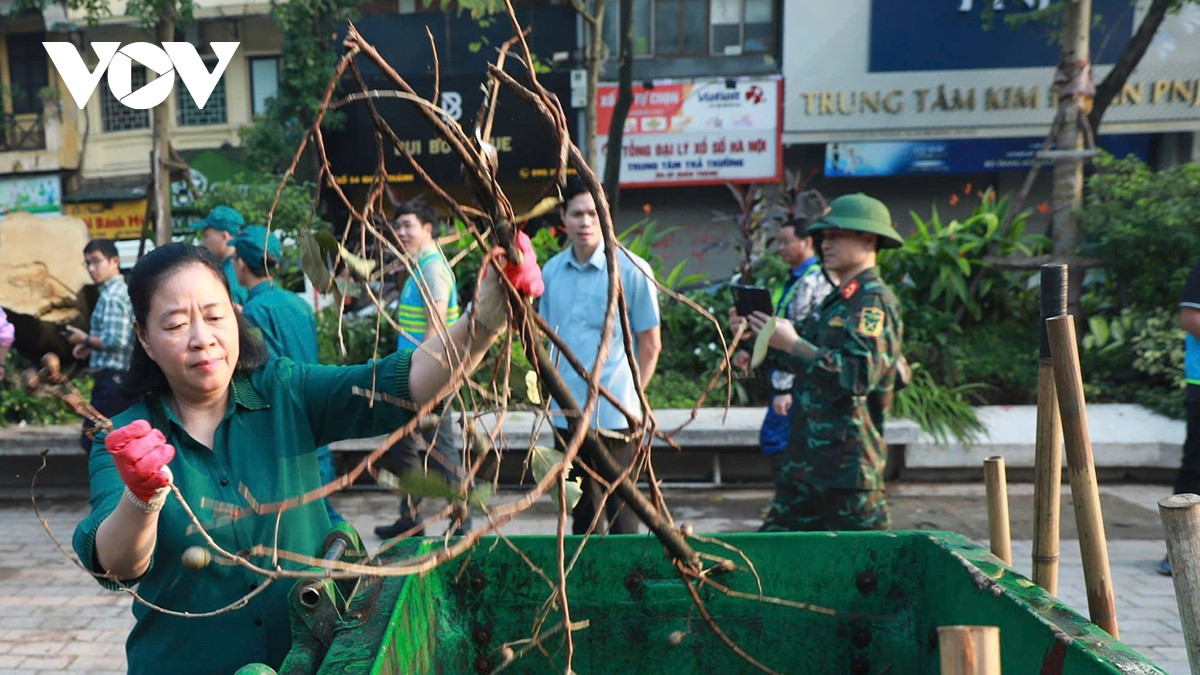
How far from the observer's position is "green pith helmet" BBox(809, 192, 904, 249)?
11.9 feet

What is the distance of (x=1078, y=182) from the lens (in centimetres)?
802

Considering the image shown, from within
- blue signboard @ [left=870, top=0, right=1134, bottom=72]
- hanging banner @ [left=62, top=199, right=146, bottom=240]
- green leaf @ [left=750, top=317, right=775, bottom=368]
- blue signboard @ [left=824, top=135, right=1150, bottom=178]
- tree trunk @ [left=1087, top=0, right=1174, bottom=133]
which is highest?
blue signboard @ [left=870, top=0, right=1134, bottom=72]

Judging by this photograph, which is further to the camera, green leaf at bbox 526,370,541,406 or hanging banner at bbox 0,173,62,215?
hanging banner at bbox 0,173,62,215

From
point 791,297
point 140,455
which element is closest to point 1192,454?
point 791,297

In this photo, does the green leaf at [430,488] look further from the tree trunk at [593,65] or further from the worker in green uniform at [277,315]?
the tree trunk at [593,65]

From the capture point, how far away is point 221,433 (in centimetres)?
201

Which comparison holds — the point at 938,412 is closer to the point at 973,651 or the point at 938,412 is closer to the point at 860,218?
the point at 860,218

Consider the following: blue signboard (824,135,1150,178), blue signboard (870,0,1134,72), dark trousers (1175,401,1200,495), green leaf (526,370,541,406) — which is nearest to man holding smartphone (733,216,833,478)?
dark trousers (1175,401,1200,495)

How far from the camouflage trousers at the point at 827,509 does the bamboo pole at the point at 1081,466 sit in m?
1.57

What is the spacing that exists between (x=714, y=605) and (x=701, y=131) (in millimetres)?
13918

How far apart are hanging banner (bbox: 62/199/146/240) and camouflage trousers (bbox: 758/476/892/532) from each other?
17.4 metres

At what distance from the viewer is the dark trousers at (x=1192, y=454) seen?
4.56m

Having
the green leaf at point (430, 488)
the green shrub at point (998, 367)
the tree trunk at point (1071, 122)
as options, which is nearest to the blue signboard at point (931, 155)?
the tree trunk at point (1071, 122)

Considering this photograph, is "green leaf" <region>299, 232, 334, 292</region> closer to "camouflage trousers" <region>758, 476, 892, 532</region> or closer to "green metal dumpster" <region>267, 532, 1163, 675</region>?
"green metal dumpster" <region>267, 532, 1163, 675</region>
